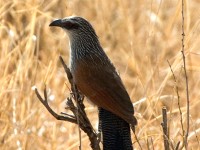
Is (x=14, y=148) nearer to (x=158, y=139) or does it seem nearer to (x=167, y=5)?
(x=158, y=139)

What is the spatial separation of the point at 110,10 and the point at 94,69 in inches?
106

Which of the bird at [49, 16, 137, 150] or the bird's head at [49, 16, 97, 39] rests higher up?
the bird's head at [49, 16, 97, 39]

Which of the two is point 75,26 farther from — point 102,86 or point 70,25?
point 102,86

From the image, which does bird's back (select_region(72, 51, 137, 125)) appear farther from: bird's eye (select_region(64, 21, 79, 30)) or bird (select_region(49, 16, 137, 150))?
bird's eye (select_region(64, 21, 79, 30))

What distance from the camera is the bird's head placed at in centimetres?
306

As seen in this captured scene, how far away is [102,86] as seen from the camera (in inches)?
119

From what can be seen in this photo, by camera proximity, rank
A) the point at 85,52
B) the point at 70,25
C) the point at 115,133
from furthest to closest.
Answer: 1. the point at 85,52
2. the point at 70,25
3. the point at 115,133

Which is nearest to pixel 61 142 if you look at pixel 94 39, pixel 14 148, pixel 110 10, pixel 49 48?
pixel 14 148

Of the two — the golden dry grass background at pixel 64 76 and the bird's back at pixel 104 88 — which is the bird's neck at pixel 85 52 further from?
the golden dry grass background at pixel 64 76

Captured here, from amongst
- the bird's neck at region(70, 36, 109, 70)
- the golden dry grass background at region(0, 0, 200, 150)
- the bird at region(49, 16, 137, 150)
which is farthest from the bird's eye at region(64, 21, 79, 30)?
the golden dry grass background at region(0, 0, 200, 150)

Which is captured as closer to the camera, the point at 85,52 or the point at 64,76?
the point at 85,52

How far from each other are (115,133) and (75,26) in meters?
0.50

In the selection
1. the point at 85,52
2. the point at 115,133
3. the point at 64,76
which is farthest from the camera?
the point at 64,76

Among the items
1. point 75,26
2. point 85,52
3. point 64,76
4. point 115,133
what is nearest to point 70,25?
point 75,26
